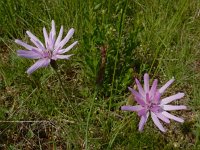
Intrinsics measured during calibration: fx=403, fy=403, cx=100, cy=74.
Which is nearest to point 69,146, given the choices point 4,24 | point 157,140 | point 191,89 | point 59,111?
point 59,111

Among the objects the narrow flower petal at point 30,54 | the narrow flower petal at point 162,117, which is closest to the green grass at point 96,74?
the narrow flower petal at point 162,117

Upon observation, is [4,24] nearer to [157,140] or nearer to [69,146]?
[69,146]

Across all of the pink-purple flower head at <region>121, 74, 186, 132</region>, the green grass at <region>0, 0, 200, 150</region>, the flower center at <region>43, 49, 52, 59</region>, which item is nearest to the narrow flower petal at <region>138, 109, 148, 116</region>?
the pink-purple flower head at <region>121, 74, 186, 132</region>

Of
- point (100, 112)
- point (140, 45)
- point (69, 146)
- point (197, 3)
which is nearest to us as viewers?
point (69, 146)

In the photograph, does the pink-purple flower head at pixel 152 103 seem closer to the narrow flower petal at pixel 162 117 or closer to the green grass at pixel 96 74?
the narrow flower petal at pixel 162 117

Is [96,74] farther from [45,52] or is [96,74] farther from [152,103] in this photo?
[152,103]

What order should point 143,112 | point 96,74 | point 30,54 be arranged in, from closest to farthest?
point 143,112 → point 30,54 → point 96,74

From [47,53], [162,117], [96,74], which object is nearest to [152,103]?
[162,117]

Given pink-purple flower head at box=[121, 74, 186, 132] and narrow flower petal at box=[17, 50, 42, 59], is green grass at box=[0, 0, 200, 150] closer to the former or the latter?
pink-purple flower head at box=[121, 74, 186, 132]
